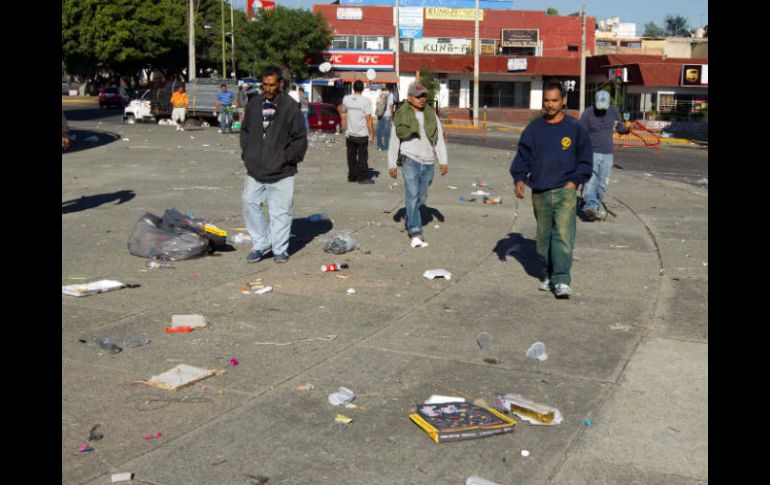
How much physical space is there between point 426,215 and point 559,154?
4787 mm

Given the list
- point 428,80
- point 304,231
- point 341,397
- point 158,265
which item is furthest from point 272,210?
point 428,80

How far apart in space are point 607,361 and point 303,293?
297 cm

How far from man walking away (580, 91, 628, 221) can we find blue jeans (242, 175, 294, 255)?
4933 mm

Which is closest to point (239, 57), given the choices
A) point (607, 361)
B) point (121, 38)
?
point (121, 38)

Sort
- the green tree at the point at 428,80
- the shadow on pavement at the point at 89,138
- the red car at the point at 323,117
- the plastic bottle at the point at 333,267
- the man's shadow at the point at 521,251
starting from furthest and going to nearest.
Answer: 1. the green tree at the point at 428,80
2. the red car at the point at 323,117
3. the shadow on pavement at the point at 89,138
4. the man's shadow at the point at 521,251
5. the plastic bottle at the point at 333,267

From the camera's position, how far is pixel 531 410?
4.93 metres

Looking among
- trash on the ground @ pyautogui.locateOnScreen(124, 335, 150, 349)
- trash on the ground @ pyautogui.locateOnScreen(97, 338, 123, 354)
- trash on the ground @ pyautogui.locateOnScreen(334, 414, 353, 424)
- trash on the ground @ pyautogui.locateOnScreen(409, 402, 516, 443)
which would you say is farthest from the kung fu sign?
trash on the ground @ pyautogui.locateOnScreen(334, 414, 353, 424)

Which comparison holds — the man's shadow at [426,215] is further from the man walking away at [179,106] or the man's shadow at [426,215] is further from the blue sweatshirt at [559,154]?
the man walking away at [179,106]

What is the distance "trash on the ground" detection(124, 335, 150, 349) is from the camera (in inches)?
245

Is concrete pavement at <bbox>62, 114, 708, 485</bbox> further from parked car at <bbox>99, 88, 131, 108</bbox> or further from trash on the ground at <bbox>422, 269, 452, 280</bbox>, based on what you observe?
parked car at <bbox>99, 88, 131, 108</bbox>

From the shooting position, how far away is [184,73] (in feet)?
269

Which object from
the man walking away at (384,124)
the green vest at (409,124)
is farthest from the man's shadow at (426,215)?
the man walking away at (384,124)

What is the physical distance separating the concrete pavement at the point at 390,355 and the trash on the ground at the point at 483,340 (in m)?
0.07

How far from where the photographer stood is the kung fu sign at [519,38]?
229 ft
